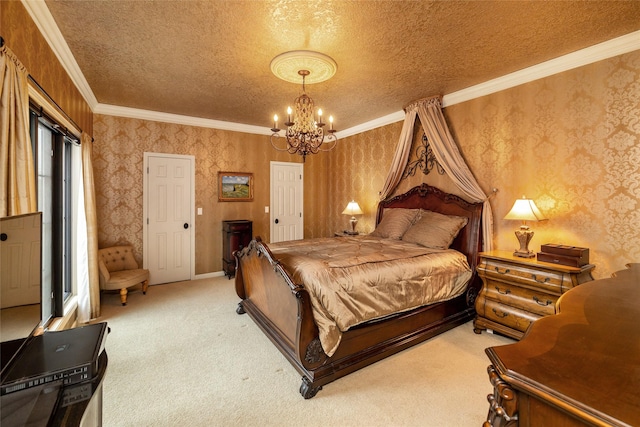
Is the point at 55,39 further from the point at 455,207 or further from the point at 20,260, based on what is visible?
the point at 455,207

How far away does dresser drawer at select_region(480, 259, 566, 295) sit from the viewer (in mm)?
2516

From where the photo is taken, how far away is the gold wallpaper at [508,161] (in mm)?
2600

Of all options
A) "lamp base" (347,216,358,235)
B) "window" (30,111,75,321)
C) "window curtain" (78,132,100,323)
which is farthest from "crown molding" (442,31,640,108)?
"window curtain" (78,132,100,323)

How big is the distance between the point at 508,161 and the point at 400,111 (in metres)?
1.88

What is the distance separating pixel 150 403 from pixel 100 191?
3.63m

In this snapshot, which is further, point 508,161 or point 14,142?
point 508,161

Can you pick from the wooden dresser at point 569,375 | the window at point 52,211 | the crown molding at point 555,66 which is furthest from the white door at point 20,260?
the crown molding at point 555,66

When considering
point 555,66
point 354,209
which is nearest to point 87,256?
point 354,209

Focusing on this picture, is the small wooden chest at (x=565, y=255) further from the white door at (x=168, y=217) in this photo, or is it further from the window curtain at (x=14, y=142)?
the white door at (x=168, y=217)

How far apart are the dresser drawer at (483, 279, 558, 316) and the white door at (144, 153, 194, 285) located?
4680 mm

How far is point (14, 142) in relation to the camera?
163 centimetres

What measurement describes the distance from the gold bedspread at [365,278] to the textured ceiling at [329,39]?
2.06 metres

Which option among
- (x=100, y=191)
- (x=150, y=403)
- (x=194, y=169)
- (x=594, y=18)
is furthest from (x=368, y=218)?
(x=100, y=191)

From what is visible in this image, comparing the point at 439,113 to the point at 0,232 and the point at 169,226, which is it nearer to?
the point at 0,232
